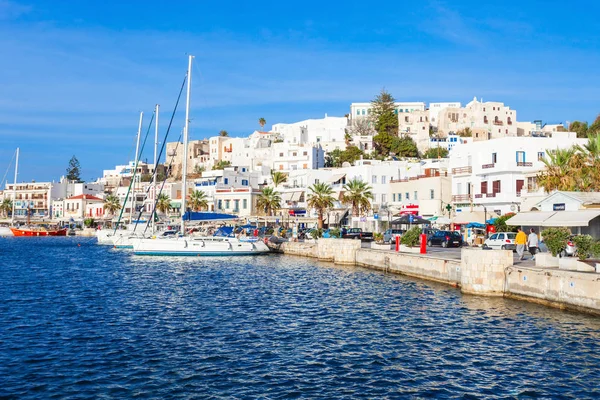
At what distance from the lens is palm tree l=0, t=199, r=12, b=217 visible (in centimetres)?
14819

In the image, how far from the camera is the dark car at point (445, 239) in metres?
47.8

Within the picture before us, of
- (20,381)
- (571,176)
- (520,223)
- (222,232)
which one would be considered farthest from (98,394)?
(222,232)

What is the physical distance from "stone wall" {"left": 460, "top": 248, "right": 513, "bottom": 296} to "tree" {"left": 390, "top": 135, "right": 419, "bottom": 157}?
102 m

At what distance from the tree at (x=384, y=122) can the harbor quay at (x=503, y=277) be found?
92.4 meters

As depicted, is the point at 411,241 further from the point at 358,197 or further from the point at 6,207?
the point at 6,207

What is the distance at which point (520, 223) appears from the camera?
3381 cm

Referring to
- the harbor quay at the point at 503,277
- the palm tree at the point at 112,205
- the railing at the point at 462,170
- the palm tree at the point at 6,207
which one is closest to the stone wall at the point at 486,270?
the harbor quay at the point at 503,277

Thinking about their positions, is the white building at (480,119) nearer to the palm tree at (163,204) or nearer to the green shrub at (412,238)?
the palm tree at (163,204)

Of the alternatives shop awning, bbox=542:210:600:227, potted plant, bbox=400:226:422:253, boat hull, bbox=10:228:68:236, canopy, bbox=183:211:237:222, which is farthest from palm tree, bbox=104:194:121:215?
shop awning, bbox=542:210:600:227

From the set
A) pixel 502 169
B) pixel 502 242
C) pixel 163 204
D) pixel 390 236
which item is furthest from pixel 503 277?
pixel 163 204

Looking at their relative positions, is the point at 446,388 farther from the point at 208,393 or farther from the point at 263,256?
the point at 263,256

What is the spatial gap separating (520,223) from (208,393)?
2466 centimetres

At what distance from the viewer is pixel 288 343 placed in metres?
19.6

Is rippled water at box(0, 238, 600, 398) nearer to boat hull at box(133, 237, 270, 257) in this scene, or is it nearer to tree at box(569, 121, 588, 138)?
boat hull at box(133, 237, 270, 257)
